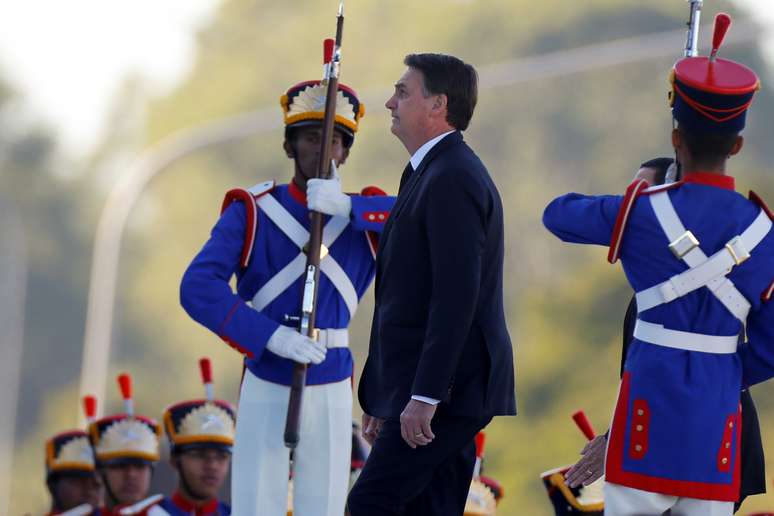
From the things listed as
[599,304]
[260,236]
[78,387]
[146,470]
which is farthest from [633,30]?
[260,236]

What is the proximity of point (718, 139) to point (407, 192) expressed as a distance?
96cm

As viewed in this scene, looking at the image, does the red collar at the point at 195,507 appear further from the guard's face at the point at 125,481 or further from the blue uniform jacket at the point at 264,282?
the blue uniform jacket at the point at 264,282

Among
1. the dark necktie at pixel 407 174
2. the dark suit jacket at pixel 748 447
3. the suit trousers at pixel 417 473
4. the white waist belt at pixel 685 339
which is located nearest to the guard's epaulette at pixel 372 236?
the dark necktie at pixel 407 174

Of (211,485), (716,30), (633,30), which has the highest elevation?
(633,30)

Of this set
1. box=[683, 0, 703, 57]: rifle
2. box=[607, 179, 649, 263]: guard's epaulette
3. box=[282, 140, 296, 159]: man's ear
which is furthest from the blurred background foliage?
box=[607, 179, 649, 263]: guard's epaulette

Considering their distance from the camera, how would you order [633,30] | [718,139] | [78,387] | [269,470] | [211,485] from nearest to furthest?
[718,139] < [269,470] < [211,485] < [633,30] < [78,387]

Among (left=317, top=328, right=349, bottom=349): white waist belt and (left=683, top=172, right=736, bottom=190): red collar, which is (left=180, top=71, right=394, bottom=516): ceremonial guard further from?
(left=683, top=172, right=736, bottom=190): red collar

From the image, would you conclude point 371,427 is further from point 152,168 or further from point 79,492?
point 152,168

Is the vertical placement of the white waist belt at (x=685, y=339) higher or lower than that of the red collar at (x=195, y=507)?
higher

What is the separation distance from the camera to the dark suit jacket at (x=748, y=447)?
6.35m

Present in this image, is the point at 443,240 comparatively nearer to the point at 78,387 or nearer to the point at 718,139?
the point at 718,139

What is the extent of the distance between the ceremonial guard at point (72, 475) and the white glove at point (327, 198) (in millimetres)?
3984

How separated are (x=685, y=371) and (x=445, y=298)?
2.32ft

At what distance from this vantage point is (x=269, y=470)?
703 cm
